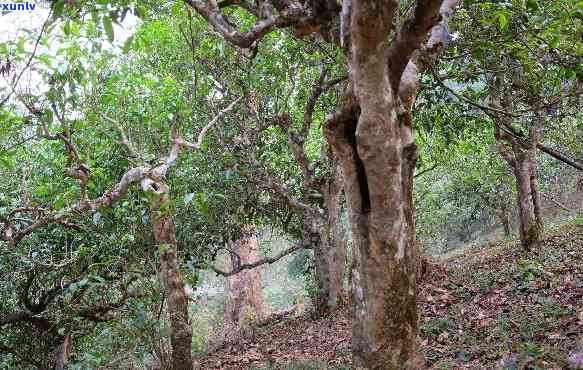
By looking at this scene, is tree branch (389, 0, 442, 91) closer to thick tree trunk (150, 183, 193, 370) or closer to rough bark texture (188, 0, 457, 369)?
rough bark texture (188, 0, 457, 369)

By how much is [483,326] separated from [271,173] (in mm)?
5612

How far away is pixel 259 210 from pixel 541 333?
6.94m

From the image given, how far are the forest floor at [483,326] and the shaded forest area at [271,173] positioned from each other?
4 cm

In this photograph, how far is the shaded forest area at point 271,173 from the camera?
404 cm

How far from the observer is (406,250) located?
4.03 m

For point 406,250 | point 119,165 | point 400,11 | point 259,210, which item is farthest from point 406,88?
point 259,210

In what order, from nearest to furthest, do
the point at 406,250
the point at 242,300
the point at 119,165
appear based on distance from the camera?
the point at 406,250, the point at 119,165, the point at 242,300

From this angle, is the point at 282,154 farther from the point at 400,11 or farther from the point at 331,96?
the point at 400,11

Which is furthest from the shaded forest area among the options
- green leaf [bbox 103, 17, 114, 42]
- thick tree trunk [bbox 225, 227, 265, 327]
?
thick tree trunk [bbox 225, 227, 265, 327]

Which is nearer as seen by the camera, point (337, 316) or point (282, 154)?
point (337, 316)

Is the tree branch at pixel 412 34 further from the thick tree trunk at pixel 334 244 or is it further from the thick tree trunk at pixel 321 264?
the thick tree trunk at pixel 321 264

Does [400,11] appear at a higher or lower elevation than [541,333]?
higher

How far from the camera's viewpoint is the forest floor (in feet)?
17.3

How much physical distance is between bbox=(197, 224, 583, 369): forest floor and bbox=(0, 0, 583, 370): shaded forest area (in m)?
0.04
